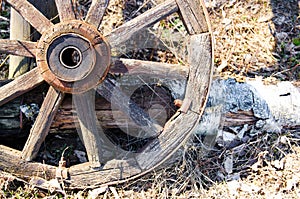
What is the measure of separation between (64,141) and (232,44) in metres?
1.68

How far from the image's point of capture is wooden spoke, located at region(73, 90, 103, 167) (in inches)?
94.5

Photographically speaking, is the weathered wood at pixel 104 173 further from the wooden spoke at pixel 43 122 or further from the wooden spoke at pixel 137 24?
the wooden spoke at pixel 137 24

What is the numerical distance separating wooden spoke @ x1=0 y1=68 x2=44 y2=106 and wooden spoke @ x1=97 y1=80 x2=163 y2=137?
1.15 ft

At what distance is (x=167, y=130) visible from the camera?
2.48m

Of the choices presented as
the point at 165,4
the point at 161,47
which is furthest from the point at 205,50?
the point at 161,47

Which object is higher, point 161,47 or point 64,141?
point 161,47

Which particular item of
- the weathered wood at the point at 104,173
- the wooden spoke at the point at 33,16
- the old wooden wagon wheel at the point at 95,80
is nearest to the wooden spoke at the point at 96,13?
the old wooden wagon wheel at the point at 95,80

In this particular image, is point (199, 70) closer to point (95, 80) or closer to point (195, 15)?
point (195, 15)

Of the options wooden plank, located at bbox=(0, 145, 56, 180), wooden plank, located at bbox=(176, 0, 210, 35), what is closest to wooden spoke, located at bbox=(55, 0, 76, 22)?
wooden plank, located at bbox=(176, 0, 210, 35)

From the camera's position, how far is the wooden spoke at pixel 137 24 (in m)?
2.34

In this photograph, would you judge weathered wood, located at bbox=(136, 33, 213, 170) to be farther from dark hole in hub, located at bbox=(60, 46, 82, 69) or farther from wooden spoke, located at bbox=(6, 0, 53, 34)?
wooden spoke, located at bbox=(6, 0, 53, 34)

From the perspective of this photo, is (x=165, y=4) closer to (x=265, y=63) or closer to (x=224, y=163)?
(x=224, y=163)

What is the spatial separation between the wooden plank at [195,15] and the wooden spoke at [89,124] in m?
0.68

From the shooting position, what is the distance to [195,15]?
2.37 metres
